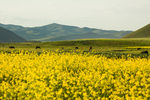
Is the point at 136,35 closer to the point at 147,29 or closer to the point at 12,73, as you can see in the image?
the point at 147,29

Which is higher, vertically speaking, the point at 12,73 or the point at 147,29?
the point at 147,29

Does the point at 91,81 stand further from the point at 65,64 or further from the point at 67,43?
the point at 67,43

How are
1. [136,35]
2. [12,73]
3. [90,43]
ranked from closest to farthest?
1. [12,73]
2. [90,43]
3. [136,35]

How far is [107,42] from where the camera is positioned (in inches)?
2869

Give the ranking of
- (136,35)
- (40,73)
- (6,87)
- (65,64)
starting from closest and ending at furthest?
(6,87), (40,73), (65,64), (136,35)

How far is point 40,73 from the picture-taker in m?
12.8

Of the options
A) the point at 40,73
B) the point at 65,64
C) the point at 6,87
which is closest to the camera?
the point at 6,87

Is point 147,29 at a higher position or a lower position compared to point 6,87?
higher

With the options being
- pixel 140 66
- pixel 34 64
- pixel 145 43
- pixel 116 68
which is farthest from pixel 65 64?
pixel 145 43

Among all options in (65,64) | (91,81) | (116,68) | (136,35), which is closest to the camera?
(91,81)

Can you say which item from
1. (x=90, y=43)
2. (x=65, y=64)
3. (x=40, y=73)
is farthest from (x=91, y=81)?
(x=90, y=43)

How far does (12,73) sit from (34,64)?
7.49 feet

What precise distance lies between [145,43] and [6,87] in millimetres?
69743

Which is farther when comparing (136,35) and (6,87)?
(136,35)
